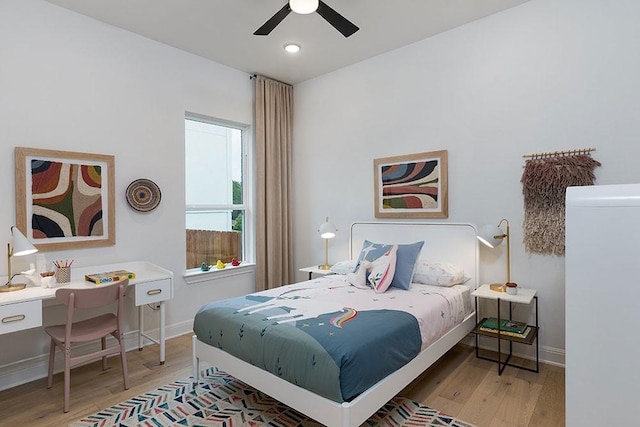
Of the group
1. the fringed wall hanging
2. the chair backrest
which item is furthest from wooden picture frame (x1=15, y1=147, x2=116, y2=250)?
Answer: the fringed wall hanging

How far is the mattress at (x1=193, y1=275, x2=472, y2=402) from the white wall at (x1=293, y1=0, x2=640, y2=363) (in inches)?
31.7

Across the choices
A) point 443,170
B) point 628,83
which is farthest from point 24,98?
point 628,83

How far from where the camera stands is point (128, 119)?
337 centimetres

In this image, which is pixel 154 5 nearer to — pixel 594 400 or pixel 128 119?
pixel 128 119

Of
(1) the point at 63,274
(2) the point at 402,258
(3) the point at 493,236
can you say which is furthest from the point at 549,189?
(1) the point at 63,274

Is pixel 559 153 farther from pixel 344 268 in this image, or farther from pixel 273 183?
pixel 273 183

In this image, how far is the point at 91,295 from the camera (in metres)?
2.44

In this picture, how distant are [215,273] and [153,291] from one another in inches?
44.3

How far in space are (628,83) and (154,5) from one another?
367 cm

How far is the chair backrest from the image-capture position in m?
2.35

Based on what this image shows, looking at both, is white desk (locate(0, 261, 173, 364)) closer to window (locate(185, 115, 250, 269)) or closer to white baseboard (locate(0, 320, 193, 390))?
white baseboard (locate(0, 320, 193, 390))

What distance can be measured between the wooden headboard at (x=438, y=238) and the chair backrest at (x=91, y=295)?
8.08 ft

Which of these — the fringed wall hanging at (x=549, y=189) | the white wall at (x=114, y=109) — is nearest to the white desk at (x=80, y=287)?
the white wall at (x=114, y=109)

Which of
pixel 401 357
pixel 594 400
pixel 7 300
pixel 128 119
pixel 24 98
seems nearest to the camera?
pixel 594 400
